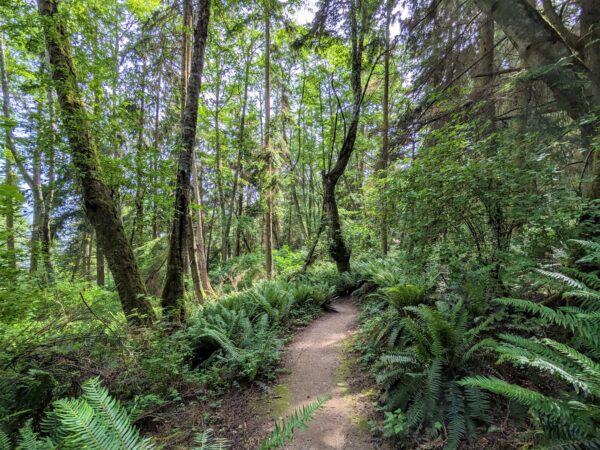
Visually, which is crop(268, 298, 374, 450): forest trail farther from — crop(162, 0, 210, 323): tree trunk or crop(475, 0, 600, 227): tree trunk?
crop(475, 0, 600, 227): tree trunk

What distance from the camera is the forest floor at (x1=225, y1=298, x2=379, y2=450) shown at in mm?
2525

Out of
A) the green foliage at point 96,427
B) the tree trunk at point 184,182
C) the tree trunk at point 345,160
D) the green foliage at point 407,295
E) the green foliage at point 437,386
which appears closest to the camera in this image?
the green foliage at point 96,427

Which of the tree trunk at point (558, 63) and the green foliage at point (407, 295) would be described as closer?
the tree trunk at point (558, 63)

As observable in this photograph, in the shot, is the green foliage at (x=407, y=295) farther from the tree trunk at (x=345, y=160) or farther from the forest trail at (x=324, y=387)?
the tree trunk at (x=345, y=160)

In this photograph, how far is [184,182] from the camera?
5.14 meters

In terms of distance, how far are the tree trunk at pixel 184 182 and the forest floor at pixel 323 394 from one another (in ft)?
7.99

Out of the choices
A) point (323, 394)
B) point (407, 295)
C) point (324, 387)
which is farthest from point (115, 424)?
point (407, 295)

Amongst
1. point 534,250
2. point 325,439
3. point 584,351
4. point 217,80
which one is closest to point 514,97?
point 534,250

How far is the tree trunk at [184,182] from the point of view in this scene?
5102mm

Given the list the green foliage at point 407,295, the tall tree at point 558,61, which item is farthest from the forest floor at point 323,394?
the tall tree at point 558,61

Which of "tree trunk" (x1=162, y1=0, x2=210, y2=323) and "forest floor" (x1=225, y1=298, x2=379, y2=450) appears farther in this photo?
"tree trunk" (x1=162, y1=0, x2=210, y2=323)

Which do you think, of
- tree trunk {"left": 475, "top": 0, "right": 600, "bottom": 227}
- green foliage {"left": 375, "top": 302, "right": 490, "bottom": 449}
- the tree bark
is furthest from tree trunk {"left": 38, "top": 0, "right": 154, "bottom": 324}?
the tree bark

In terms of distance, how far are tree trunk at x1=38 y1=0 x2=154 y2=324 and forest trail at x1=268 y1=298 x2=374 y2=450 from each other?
245 cm

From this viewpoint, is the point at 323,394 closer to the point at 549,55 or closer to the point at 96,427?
the point at 96,427
